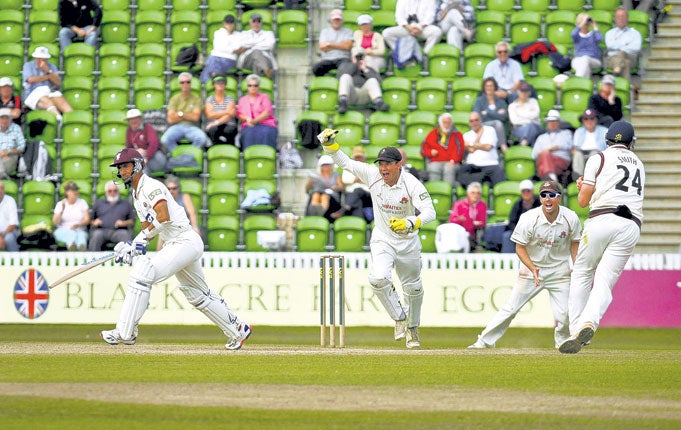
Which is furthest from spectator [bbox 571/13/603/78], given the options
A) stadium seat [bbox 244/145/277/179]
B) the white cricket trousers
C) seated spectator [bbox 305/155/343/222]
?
the white cricket trousers

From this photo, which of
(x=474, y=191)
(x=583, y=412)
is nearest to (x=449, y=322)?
(x=474, y=191)

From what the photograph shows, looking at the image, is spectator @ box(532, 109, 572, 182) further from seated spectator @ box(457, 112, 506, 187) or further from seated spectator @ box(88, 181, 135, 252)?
seated spectator @ box(88, 181, 135, 252)

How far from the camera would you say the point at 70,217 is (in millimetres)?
20375

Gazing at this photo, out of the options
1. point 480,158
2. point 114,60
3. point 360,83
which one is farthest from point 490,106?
point 114,60

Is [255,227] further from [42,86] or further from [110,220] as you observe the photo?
[42,86]

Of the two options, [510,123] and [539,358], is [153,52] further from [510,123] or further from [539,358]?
[539,358]

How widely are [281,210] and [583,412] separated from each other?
1358 centimetres

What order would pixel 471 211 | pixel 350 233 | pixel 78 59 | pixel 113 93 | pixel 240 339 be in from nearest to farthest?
pixel 240 339, pixel 471 211, pixel 350 233, pixel 113 93, pixel 78 59

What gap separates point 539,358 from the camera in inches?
484

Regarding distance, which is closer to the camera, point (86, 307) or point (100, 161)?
point (86, 307)

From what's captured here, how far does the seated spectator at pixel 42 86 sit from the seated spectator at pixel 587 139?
8256mm

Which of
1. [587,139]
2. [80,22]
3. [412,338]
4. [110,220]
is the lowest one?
[412,338]

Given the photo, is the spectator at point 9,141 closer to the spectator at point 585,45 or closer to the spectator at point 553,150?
the spectator at point 553,150

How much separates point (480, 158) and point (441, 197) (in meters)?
0.92
